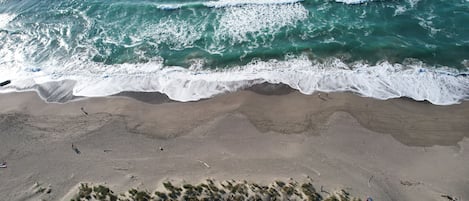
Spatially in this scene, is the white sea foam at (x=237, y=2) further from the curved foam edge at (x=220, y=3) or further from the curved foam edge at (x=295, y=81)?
the curved foam edge at (x=295, y=81)

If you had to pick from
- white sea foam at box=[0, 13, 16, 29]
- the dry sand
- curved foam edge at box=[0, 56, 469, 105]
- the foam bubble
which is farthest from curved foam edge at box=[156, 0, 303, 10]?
white sea foam at box=[0, 13, 16, 29]

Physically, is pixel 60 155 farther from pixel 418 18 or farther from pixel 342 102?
pixel 418 18

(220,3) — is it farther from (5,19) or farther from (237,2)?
(5,19)

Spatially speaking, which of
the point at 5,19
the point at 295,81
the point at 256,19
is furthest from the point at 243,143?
the point at 5,19

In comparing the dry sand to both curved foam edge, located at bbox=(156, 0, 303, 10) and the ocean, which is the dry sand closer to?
the ocean

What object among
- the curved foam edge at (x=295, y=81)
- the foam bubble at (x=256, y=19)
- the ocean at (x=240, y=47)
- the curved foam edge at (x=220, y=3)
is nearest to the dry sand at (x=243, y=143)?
the curved foam edge at (x=295, y=81)
